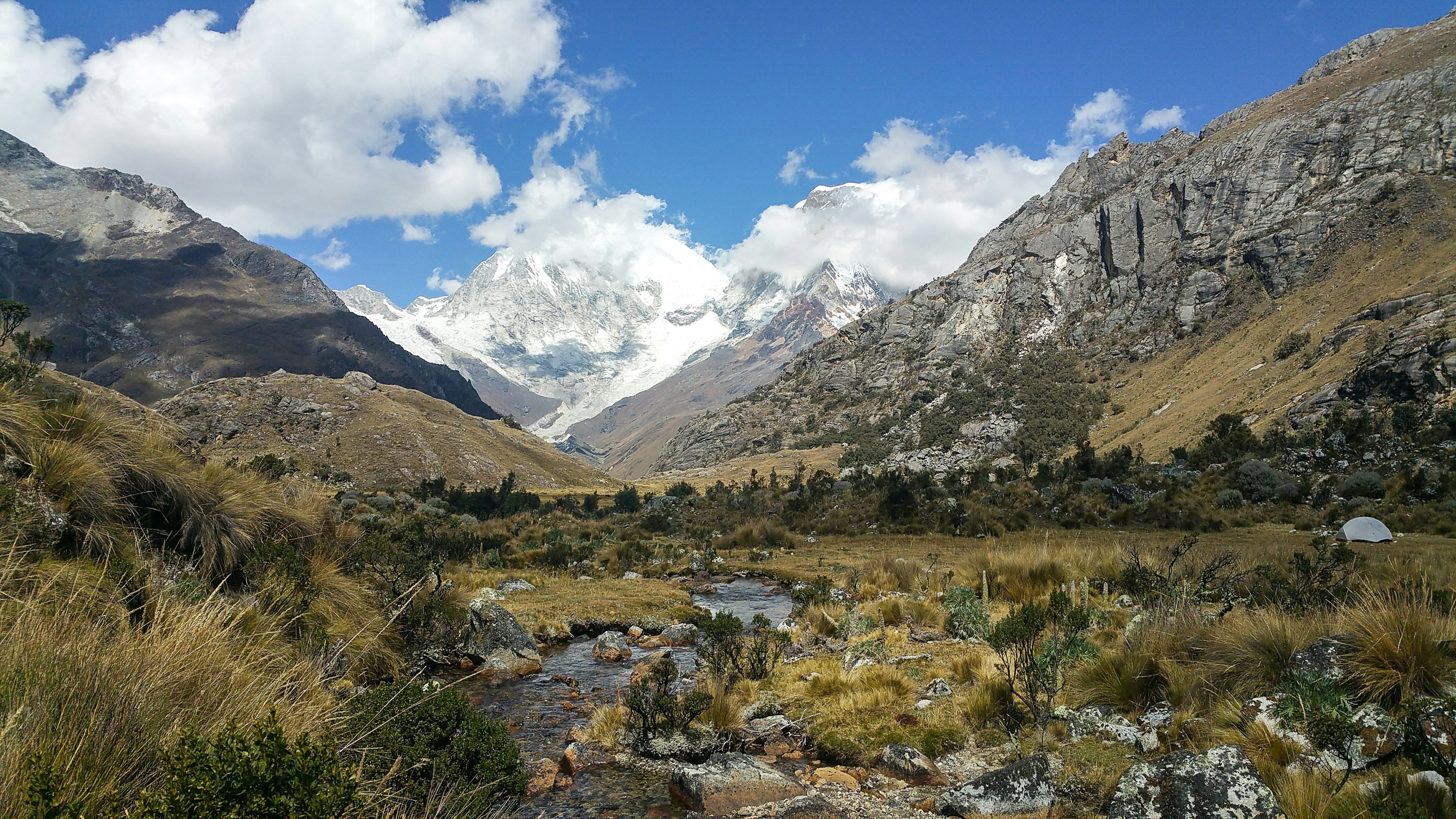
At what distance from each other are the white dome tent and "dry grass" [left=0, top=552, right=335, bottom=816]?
23.5 metres

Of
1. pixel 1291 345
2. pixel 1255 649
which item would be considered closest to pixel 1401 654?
pixel 1255 649

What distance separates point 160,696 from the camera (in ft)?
11.6

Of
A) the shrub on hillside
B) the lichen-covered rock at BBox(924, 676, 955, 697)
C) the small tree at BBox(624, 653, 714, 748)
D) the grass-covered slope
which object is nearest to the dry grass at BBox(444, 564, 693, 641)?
the small tree at BBox(624, 653, 714, 748)

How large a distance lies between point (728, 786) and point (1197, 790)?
3.85 meters

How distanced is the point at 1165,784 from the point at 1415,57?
128 meters

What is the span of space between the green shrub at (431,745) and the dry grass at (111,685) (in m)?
0.40

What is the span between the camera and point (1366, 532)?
18.1m

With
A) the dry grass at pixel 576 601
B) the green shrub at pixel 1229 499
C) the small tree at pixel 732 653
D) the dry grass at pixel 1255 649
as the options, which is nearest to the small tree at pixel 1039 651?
the dry grass at pixel 1255 649

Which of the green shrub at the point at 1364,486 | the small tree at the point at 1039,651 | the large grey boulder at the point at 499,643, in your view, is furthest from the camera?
the green shrub at the point at 1364,486

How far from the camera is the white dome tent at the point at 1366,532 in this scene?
17.8 meters

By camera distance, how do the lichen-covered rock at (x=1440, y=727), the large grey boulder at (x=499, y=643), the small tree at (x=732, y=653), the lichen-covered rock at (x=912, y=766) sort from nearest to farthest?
1. the lichen-covered rock at (x=1440, y=727)
2. the lichen-covered rock at (x=912, y=766)
3. the small tree at (x=732, y=653)
4. the large grey boulder at (x=499, y=643)

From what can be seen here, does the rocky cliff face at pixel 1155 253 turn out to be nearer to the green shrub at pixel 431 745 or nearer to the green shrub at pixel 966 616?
the green shrub at pixel 966 616

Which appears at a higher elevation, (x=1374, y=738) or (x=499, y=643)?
(x=1374, y=738)

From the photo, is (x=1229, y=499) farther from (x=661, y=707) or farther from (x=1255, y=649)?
(x=661, y=707)
